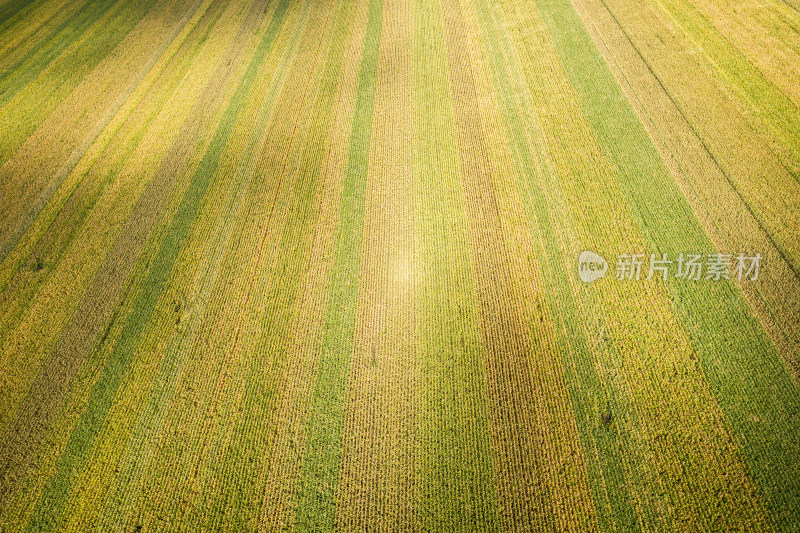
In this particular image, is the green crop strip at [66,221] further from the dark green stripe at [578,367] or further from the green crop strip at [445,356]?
the dark green stripe at [578,367]

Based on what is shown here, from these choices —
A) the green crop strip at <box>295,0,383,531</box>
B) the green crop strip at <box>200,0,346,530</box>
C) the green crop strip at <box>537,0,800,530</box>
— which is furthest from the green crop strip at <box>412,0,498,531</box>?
the green crop strip at <box>537,0,800,530</box>

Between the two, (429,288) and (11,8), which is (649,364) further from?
(11,8)

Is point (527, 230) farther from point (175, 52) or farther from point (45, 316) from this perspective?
point (175, 52)

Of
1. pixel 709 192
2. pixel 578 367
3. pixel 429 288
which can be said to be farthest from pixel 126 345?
pixel 709 192

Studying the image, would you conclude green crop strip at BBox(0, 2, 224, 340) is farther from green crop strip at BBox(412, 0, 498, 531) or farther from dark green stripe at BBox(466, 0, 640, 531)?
dark green stripe at BBox(466, 0, 640, 531)

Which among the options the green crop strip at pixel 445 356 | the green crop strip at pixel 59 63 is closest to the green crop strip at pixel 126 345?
the green crop strip at pixel 445 356

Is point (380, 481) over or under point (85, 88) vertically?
under

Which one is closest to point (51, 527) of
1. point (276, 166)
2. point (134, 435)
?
point (134, 435)
